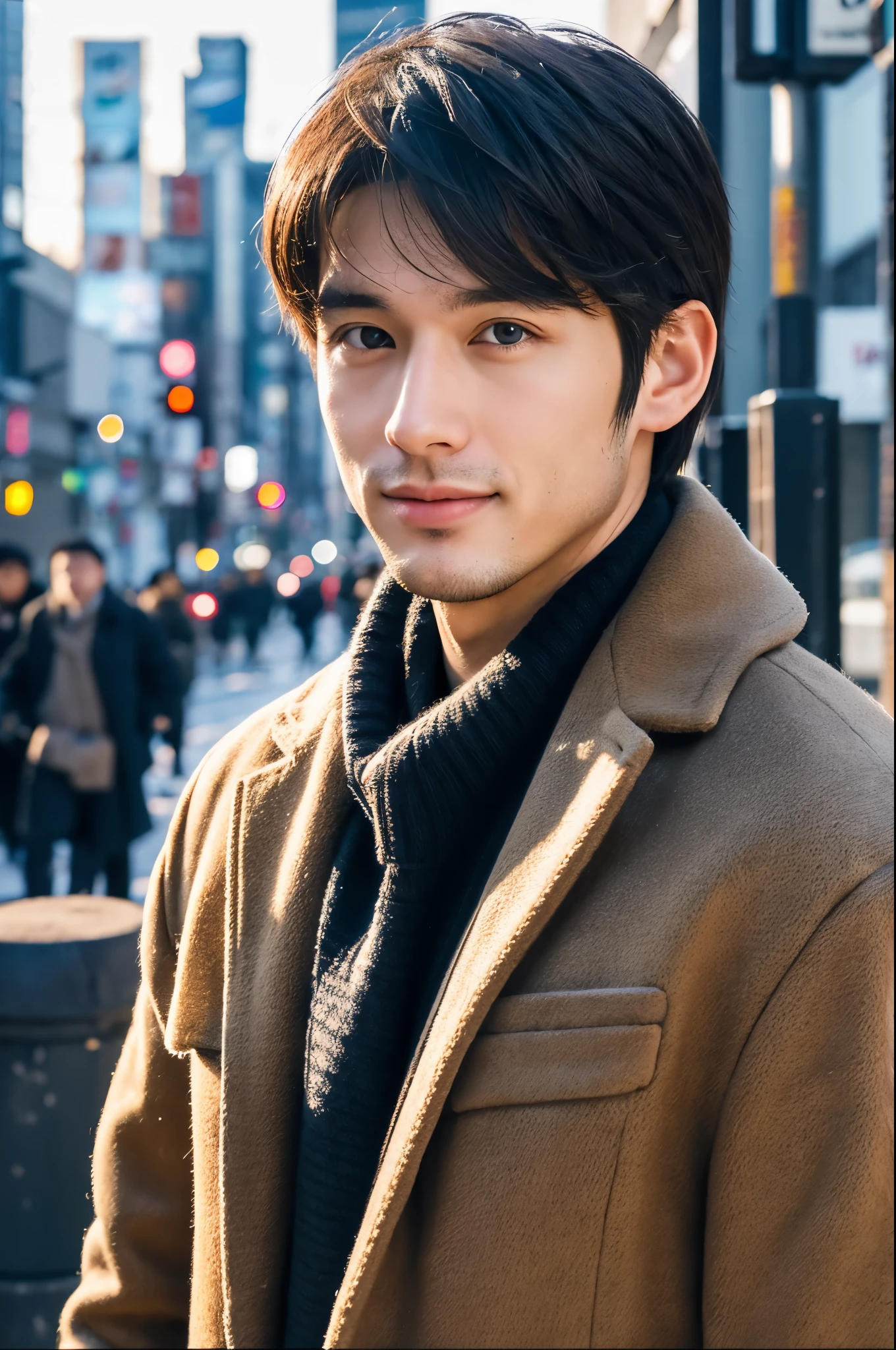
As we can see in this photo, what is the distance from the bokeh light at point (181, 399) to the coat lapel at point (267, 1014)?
52.4 feet

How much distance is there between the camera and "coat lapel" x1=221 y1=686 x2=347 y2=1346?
1655mm

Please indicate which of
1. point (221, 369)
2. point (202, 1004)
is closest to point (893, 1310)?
point (202, 1004)

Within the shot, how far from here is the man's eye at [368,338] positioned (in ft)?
5.27

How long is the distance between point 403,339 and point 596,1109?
0.80m

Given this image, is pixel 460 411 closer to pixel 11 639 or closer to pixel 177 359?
pixel 11 639

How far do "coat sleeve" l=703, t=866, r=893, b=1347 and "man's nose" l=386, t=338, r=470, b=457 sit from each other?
61cm

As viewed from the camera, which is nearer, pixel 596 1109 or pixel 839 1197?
pixel 839 1197

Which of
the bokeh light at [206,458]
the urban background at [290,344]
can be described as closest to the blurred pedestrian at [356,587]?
the urban background at [290,344]

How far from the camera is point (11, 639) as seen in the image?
399 inches

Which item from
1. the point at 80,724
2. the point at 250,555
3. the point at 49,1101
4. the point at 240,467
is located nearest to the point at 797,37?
the point at 49,1101

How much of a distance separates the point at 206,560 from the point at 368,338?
5303cm

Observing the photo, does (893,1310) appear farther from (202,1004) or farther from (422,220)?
(422,220)

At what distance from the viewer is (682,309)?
1672 mm

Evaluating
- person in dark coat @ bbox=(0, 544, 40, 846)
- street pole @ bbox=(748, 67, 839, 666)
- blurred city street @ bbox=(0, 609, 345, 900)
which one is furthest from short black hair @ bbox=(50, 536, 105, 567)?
street pole @ bbox=(748, 67, 839, 666)
